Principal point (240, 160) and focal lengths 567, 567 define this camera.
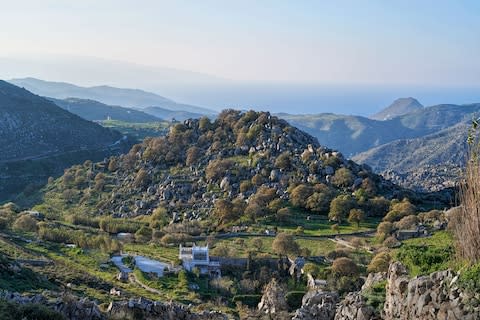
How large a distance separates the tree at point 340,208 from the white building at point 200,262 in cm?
1358

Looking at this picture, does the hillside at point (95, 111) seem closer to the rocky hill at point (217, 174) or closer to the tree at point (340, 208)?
the rocky hill at point (217, 174)

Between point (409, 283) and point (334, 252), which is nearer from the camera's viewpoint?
point (409, 283)

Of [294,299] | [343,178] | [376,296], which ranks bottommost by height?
[294,299]

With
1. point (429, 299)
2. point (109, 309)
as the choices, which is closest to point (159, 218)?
point (109, 309)

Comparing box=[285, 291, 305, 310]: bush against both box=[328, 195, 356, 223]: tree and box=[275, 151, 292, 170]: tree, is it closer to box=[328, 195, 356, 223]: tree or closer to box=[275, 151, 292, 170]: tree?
box=[328, 195, 356, 223]: tree

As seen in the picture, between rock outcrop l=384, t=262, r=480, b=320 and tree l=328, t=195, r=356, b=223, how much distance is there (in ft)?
95.8

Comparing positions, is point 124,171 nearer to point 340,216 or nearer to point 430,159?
point 340,216

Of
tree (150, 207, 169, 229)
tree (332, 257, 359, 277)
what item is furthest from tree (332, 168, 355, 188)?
tree (332, 257, 359, 277)

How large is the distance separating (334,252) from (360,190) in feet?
40.9

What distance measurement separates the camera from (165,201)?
49.5 meters

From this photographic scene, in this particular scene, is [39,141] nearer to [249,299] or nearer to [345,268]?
[345,268]

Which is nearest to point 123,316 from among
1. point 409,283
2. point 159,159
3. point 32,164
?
point 409,283

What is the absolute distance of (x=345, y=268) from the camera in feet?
90.9

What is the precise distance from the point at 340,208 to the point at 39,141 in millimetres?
54119
